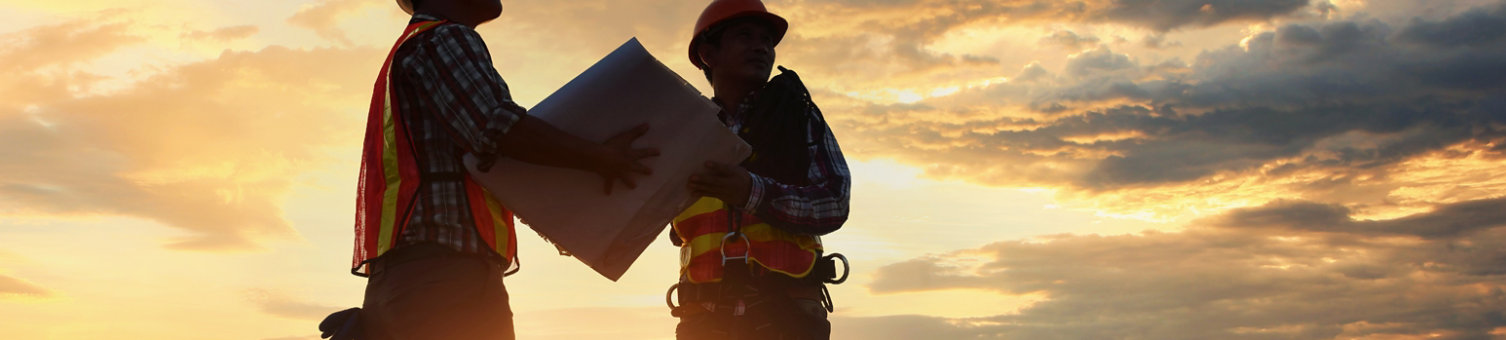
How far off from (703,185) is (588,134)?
623 millimetres

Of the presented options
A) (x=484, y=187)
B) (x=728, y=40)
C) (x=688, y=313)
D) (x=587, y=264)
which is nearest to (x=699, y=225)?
(x=688, y=313)

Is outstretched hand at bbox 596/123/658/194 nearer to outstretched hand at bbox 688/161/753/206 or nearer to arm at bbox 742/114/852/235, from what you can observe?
outstretched hand at bbox 688/161/753/206

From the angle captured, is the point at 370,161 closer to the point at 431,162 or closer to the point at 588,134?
the point at 431,162

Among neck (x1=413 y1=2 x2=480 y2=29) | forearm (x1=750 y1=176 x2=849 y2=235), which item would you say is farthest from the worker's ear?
neck (x1=413 y1=2 x2=480 y2=29)

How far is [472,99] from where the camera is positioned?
4.30 metres

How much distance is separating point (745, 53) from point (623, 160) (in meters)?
2.33

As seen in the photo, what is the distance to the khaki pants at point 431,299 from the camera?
419 centimetres

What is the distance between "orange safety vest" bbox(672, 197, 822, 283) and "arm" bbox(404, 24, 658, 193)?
2.07 meters

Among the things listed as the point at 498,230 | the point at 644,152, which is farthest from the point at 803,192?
the point at 498,230

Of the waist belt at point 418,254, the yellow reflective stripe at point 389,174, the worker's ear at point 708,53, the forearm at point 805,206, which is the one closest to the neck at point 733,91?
the worker's ear at point 708,53

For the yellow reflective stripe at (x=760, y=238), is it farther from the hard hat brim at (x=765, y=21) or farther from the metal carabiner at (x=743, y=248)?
the hard hat brim at (x=765, y=21)

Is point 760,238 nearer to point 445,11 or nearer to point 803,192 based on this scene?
point 803,192

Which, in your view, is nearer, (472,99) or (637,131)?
(472,99)

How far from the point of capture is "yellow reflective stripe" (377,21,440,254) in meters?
4.30
